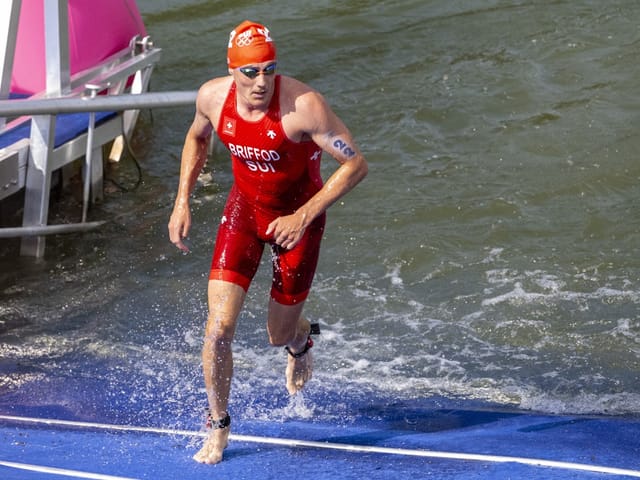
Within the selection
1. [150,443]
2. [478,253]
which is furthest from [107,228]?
[150,443]

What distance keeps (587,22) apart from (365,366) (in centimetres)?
823

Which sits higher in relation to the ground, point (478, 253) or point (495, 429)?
point (495, 429)

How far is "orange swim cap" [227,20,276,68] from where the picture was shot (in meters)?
5.15

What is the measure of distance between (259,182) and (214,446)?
1.28 metres

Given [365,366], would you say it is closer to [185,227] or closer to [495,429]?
[495,429]

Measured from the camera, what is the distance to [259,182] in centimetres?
558

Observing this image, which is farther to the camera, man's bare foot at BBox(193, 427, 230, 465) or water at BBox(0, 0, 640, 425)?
water at BBox(0, 0, 640, 425)

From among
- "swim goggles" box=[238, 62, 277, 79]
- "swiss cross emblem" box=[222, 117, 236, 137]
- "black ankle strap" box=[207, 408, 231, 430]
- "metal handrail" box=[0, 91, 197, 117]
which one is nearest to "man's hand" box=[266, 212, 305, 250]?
"swiss cross emblem" box=[222, 117, 236, 137]

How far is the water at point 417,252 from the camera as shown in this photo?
7.24 metres

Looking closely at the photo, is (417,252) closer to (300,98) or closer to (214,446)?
(214,446)

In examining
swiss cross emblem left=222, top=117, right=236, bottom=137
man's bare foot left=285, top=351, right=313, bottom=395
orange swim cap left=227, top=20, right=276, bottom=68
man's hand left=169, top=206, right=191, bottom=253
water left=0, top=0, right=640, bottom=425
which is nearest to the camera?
orange swim cap left=227, top=20, right=276, bottom=68

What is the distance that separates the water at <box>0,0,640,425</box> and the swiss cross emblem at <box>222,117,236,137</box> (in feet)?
5.83

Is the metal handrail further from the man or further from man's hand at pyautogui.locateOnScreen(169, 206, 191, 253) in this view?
man's hand at pyautogui.locateOnScreen(169, 206, 191, 253)

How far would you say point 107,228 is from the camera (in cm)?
988
